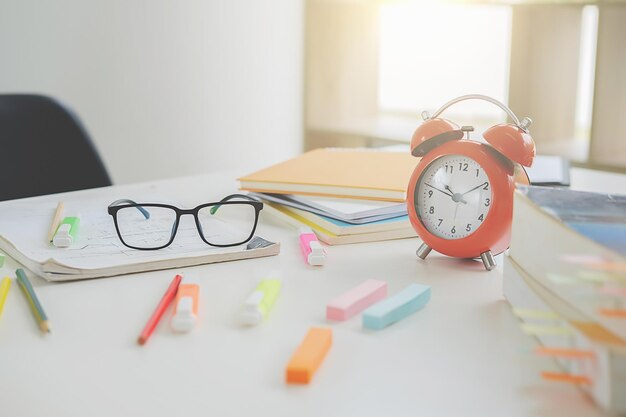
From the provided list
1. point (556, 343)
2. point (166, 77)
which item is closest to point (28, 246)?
point (556, 343)

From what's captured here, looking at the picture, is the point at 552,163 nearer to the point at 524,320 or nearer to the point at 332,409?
the point at 524,320

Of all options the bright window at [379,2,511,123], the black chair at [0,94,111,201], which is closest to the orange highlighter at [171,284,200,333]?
the black chair at [0,94,111,201]

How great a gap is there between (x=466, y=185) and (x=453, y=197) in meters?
0.02

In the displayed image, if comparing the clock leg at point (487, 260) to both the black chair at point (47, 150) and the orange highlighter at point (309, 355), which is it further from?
the black chair at point (47, 150)

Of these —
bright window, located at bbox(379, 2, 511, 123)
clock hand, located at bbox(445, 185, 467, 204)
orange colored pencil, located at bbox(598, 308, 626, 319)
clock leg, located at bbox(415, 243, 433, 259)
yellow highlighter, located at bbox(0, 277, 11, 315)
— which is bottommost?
yellow highlighter, located at bbox(0, 277, 11, 315)

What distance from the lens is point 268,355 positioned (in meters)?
0.67

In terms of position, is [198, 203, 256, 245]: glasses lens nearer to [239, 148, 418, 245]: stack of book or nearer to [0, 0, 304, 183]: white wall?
[239, 148, 418, 245]: stack of book

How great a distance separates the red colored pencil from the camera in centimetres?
70

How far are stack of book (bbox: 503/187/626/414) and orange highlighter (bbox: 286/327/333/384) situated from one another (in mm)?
167

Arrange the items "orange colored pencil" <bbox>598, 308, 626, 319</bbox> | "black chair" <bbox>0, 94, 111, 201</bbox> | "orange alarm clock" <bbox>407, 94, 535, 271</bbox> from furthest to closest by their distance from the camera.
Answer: "black chair" <bbox>0, 94, 111, 201</bbox>
"orange alarm clock" <bbox>407, 94, 535, 271</bbox>
"orange colored pencil" <bbox>598, 308, 626, 319</bbox>

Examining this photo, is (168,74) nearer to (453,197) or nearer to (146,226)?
(146,226)

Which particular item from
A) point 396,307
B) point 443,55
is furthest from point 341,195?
point 443,55

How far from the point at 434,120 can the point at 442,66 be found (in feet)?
7.19

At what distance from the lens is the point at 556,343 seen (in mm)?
618
